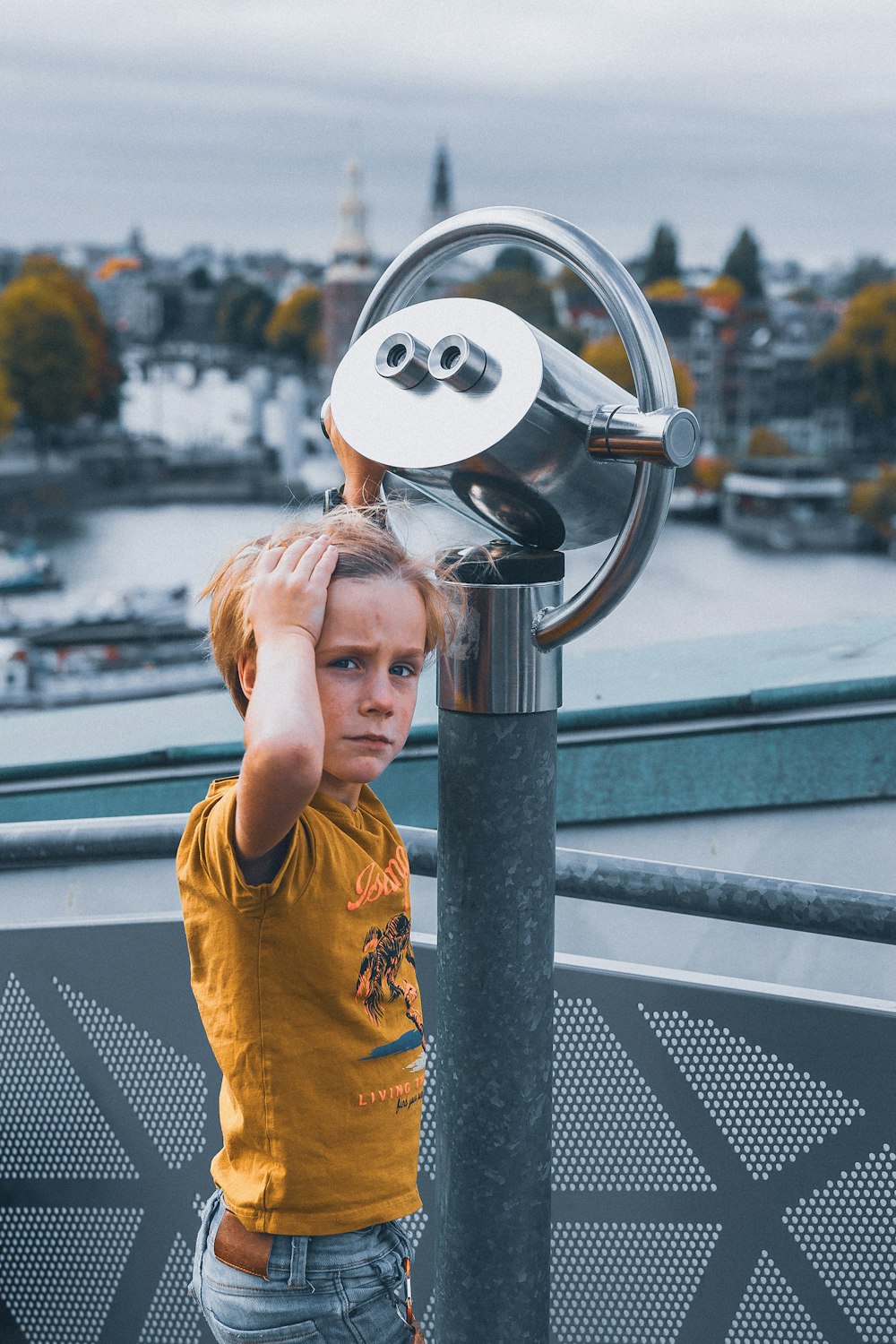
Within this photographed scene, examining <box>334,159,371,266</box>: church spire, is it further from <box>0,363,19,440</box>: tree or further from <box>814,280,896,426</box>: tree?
<box>814,280,896,426</box>: tree

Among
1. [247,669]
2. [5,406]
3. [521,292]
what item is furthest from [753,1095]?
[5,406]

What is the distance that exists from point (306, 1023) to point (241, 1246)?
0.54ft

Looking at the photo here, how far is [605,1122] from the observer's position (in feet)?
3.99

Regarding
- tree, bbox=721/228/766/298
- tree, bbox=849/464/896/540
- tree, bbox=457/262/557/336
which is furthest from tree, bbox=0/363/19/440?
tree, bbox=721/228/766/298

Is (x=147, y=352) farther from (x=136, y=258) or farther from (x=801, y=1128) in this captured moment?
(x=801, y=1128)

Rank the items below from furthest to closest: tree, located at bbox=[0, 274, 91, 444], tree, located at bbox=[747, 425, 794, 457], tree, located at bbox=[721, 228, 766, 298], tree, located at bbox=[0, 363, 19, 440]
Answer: tree, located at bbox=[721, 228, 766, 298]
tree, located at bbox=[747, 425, 794, 457]
tree, located at bbox=[0, 274, 91, 444]
tree, located at bbox=[0, 363, 19, 440]

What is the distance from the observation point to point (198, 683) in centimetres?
3306

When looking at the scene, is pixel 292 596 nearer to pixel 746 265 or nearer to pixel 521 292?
pixel 521 292

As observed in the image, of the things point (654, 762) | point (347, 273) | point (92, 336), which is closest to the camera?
point (654, 762)

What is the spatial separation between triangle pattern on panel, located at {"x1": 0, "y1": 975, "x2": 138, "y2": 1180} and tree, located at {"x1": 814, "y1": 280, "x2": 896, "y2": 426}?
164 feet

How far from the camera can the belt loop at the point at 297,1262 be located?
99 centimetres

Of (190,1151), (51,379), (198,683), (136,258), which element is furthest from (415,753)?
(136,258)

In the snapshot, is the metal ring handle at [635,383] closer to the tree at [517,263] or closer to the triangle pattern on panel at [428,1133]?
the triangle pattern on panel at [428,1133]

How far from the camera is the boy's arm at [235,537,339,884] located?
2.87ft
